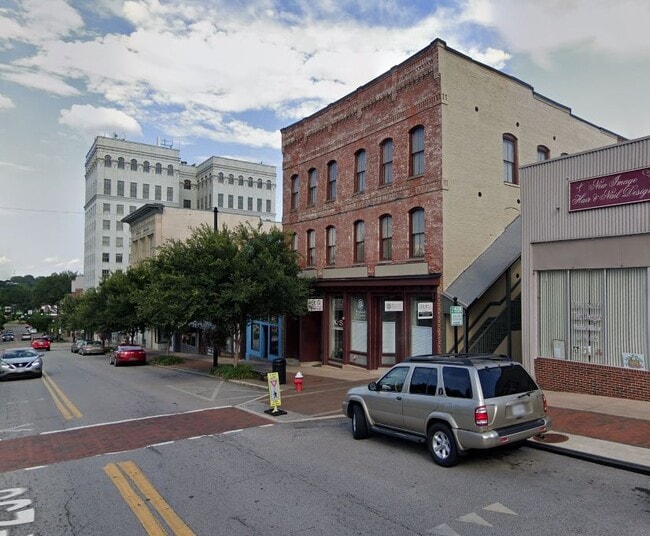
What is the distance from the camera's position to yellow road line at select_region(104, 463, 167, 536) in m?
5.78

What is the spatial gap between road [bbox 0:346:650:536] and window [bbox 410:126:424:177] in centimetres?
1118

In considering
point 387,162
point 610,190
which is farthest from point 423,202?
point 610,190

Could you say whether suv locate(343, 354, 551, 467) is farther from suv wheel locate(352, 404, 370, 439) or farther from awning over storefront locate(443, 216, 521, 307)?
awning over storefront locate(443, 216, 521, 307)

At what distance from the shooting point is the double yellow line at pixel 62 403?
1327 cm

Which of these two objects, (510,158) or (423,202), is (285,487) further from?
(510,158)

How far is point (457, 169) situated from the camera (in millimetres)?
18625

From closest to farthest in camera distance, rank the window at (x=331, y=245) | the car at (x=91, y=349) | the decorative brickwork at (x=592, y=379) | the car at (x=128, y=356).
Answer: the decorative brickwork at (x=592, y=379)
the window at (x=331, y=245)
the car at (x=128, y=356)
the car at (x=91, y=349)

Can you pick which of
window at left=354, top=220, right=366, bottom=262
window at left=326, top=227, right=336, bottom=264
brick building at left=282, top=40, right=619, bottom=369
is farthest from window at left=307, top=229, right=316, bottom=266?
window at left=354, top=220, right=366, bottom=262

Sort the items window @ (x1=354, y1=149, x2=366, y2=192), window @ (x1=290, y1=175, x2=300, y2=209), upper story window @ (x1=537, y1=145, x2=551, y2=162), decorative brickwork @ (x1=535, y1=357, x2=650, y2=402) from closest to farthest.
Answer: decorative brickwork @ (x1=535, y1=357, x2=650, y2=402)
upper story window @ (x1=537, y1=145, x2=551, y2=162)
window @ (x1=354, y1=149, x2=366, y2=192)
window @ (x1=290, y1=175, x2=300, y2=209)

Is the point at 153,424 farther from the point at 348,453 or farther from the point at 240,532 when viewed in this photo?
the point at 240,532

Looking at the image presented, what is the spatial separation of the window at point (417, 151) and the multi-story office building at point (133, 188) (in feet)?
202

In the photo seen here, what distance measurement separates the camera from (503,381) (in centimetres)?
783

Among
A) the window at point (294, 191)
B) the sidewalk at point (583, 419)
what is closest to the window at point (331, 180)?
the window at point (294, 191)

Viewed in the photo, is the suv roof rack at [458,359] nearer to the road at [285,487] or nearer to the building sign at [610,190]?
the road at [285,487]
